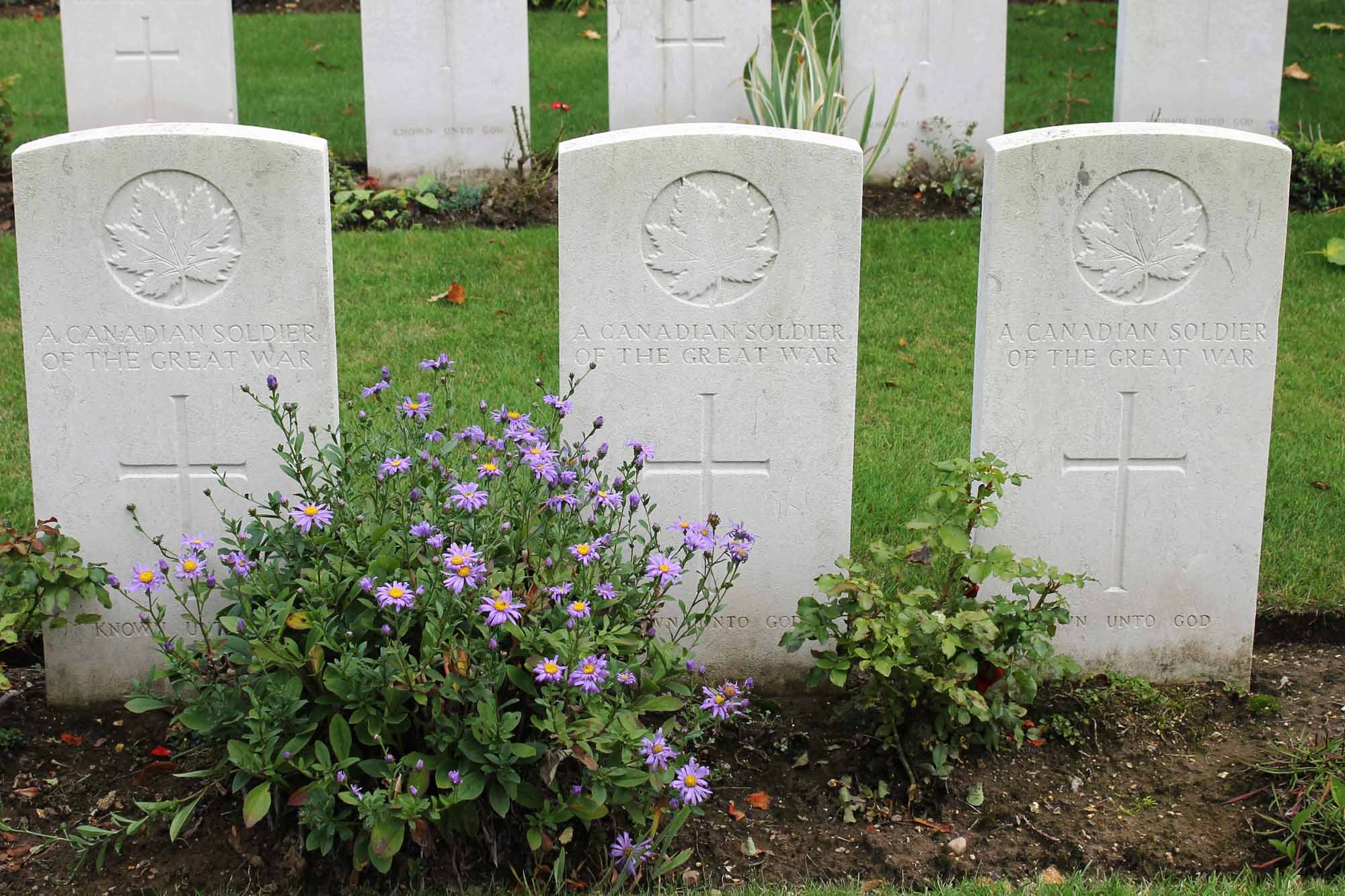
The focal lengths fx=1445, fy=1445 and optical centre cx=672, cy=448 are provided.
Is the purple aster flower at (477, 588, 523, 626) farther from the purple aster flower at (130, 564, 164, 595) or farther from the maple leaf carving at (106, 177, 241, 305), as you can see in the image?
the maple leaf carving at (106, 177, 241, 305)

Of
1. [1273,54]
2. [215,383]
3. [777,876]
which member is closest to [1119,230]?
[777,876]

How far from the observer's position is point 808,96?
29.9ft

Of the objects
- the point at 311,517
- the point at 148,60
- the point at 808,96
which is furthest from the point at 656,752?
the point at 148,60

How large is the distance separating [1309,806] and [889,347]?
11.8 ft

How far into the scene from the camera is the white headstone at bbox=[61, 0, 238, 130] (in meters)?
9.19

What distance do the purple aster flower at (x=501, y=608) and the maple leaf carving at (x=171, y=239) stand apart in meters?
1.51

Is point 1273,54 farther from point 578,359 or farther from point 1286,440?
point 578,359

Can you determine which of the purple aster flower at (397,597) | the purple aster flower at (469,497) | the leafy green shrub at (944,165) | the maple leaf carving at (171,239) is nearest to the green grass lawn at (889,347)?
the leafy green shrub at (944,165)

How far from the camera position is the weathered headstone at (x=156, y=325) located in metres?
4.15

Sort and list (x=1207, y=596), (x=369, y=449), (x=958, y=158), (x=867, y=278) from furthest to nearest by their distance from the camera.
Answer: (x=958, y=158)
(x=867, y=278)
(x=1207, y=596)
(x=369, y=449)

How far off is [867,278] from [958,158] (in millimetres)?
1937

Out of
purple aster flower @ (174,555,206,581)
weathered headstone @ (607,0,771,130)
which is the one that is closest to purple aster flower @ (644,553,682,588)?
purple aster flower @ (174,555,206,581)

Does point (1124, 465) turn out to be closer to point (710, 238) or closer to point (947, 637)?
point (947, 637)

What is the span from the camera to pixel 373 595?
11.8ft
